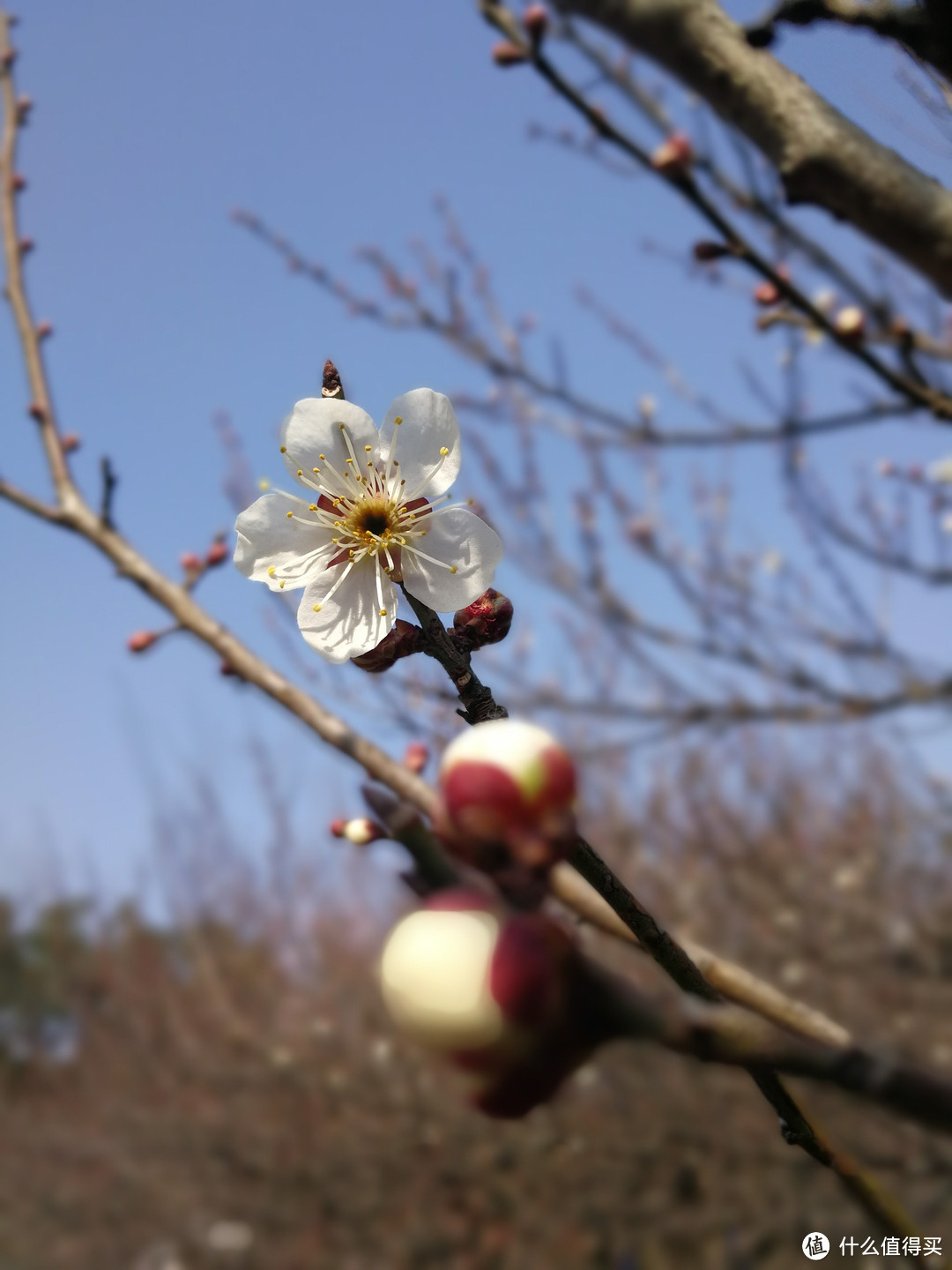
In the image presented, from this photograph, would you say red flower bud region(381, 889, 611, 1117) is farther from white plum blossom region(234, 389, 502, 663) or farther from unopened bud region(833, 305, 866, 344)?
unopened bud region(833, 305, 866, 344)

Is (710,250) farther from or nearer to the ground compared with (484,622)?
farther from the ground

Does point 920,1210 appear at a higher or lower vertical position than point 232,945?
lower

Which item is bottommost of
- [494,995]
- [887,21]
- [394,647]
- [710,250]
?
[494,995]

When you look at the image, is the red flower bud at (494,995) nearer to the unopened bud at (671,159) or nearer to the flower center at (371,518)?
the flower center at (371,518)

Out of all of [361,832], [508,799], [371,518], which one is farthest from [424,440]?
[508,799]

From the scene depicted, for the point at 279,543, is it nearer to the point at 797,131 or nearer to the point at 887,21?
the point at 797,131

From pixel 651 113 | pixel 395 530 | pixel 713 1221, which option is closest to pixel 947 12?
pixel 395 530

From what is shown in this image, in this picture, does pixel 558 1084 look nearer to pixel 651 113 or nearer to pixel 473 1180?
pixel 651 113
